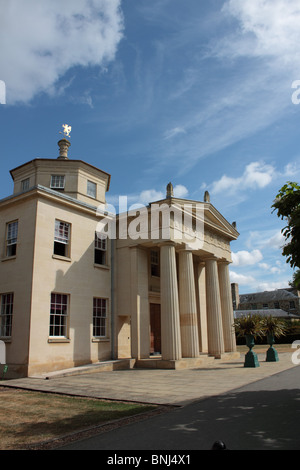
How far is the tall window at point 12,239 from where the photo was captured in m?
17.5

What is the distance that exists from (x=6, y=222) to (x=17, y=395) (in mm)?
9433

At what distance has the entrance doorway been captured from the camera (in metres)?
22.2

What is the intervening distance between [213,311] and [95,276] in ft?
27.1

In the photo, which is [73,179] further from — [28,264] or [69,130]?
[28,264]

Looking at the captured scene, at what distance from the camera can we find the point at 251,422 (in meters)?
6.73

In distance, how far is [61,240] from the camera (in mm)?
17953

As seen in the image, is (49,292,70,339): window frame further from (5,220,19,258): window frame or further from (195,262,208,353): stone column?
(195,262,208,353): stone column

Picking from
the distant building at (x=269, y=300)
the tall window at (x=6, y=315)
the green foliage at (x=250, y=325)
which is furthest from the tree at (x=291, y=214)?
the distant building at (x=269, y=300)

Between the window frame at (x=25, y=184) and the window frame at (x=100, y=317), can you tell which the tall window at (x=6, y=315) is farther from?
the window frame at (x=25, y=184)

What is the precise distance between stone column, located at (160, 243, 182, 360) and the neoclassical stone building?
5 centimetres

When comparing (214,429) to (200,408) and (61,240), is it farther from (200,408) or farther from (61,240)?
(61,240)

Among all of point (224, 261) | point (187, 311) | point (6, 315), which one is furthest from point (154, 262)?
point (6, 315)

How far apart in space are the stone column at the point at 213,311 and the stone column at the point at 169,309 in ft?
16.7
